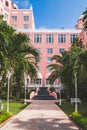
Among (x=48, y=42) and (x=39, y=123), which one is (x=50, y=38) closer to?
(x=48, y=42)

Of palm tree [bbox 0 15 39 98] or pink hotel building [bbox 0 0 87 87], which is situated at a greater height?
pink hotel building [bbox 0 0 87 87]

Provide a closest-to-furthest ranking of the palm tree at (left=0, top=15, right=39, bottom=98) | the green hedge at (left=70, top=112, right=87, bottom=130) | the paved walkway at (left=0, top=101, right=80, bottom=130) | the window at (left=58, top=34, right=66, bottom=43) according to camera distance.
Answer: the green hedge at (left=70, top=112, right=87, bottom=130), the paved walkway at (left=0, top=101, right=80, bottom=130), the palm tree at (left=0, top=15, right=39, bottom=98), the window at (left=58, top=34, right=66, bottom=43)

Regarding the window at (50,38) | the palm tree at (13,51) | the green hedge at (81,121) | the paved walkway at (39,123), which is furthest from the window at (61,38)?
the green hedge at (81,121)

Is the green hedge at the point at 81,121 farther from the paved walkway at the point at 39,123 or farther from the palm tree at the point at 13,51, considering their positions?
the palm tree at the point at 13,51

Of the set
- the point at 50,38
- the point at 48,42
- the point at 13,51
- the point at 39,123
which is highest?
the point at 50,38

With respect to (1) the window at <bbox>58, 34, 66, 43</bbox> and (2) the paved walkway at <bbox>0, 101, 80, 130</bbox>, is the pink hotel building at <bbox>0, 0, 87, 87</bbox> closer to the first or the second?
(1) the window at <bbox>58, 34, 66, 43</bbox>

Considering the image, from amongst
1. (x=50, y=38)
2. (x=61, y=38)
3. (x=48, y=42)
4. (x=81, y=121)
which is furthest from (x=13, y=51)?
(x=61, y=38)

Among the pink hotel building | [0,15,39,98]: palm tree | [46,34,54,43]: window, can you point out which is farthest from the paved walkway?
[46,34,54,43]: window

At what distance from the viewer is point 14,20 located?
110 metres

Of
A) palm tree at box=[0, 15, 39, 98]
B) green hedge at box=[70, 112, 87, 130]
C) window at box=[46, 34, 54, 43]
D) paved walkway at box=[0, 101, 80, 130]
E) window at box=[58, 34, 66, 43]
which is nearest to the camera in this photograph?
green hedge at box=[70, 112, 87, 130]

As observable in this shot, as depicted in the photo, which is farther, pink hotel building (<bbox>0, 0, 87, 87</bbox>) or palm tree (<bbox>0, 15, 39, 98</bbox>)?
pink hotel building (<bbox>0, 0, 87, 87</bbox>)

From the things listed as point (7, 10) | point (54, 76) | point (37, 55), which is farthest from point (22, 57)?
point (7, 10)

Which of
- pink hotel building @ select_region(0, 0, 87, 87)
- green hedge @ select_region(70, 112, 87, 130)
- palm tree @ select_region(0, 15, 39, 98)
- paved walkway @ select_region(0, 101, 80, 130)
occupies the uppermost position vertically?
pink hotel building @ select_region(0, 0, 87, 87)

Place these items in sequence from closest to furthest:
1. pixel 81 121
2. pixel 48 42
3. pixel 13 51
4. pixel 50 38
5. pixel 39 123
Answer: pixel 81 121, pixel 39 123, pixel 13 51, pixel 48 42, pixel 50 38
